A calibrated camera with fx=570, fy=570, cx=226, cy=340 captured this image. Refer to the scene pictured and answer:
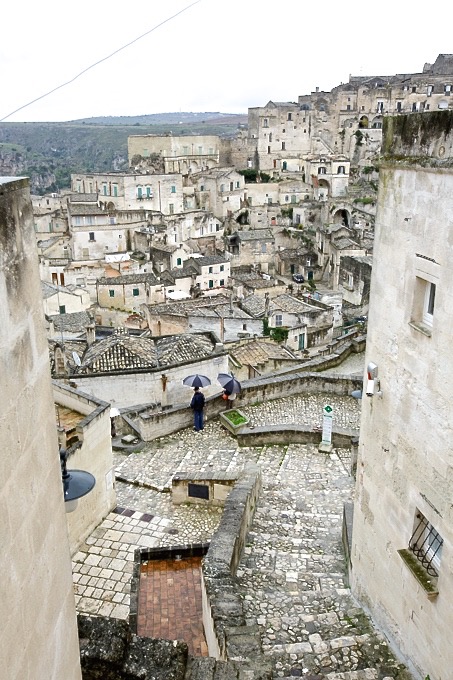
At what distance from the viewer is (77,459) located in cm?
1114

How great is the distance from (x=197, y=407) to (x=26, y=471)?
13.0 meters

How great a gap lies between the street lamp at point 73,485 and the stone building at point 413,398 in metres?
3.63

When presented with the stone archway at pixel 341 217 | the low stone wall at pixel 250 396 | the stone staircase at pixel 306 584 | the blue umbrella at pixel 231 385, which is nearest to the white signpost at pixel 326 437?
the stone staircase at pixel 306 584

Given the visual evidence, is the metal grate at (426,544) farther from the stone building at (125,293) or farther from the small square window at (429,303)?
the stone building at (125,293)

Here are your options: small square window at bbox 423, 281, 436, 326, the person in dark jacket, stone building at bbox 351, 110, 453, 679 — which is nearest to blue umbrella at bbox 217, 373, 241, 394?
the person in dark jacket

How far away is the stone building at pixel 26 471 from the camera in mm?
2549

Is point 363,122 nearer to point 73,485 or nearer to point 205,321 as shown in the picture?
point 205,321

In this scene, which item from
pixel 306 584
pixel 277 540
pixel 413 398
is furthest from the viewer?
pixel 277 540

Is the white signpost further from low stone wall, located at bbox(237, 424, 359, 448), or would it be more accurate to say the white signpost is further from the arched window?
the arched window

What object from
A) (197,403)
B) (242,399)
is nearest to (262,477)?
(197,403)

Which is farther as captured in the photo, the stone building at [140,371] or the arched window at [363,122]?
the arched window at [363,122]

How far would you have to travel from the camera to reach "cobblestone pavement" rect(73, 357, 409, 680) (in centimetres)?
743

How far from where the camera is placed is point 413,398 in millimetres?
6504

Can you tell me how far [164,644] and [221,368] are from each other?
15.6 metres
